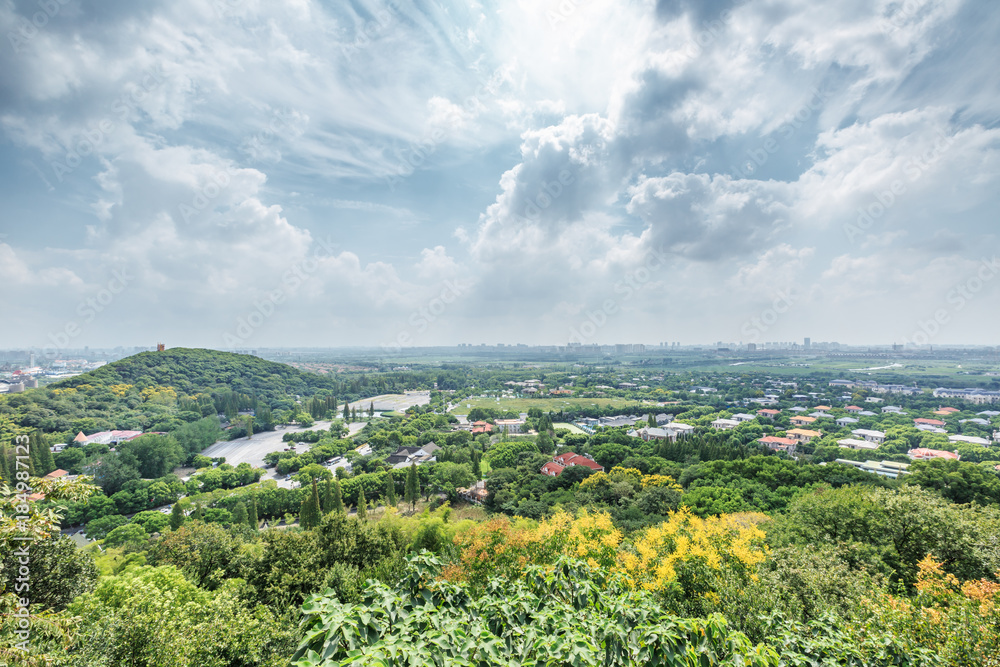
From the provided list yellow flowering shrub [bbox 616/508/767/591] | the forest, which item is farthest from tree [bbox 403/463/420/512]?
yellow flowering shrub [bbox 616/508/767/591]

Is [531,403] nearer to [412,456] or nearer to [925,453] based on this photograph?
[412,456]

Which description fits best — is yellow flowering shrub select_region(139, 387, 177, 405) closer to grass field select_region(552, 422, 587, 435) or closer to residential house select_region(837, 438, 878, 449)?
grass field select_region(552, 422, 587, 435)

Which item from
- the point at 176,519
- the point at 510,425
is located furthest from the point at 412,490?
the point at 510,425

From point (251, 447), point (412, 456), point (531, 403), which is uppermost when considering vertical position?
point (412, 456)

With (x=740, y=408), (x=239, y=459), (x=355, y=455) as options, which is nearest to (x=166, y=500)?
(x=239, y=459)

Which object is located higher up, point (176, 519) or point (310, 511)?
point (310, 511)

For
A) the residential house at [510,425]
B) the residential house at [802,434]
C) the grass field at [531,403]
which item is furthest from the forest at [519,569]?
the grass field at [531,403]

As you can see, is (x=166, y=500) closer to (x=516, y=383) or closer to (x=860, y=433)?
(x=860, y=433)

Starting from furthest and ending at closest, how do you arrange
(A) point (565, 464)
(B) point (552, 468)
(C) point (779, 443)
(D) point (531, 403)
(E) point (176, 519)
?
(D) point (531, 403) → (C) point (779, 443) → (A) point (565, 464) → (B) point (552, 468) → (E) point (176, 519)
